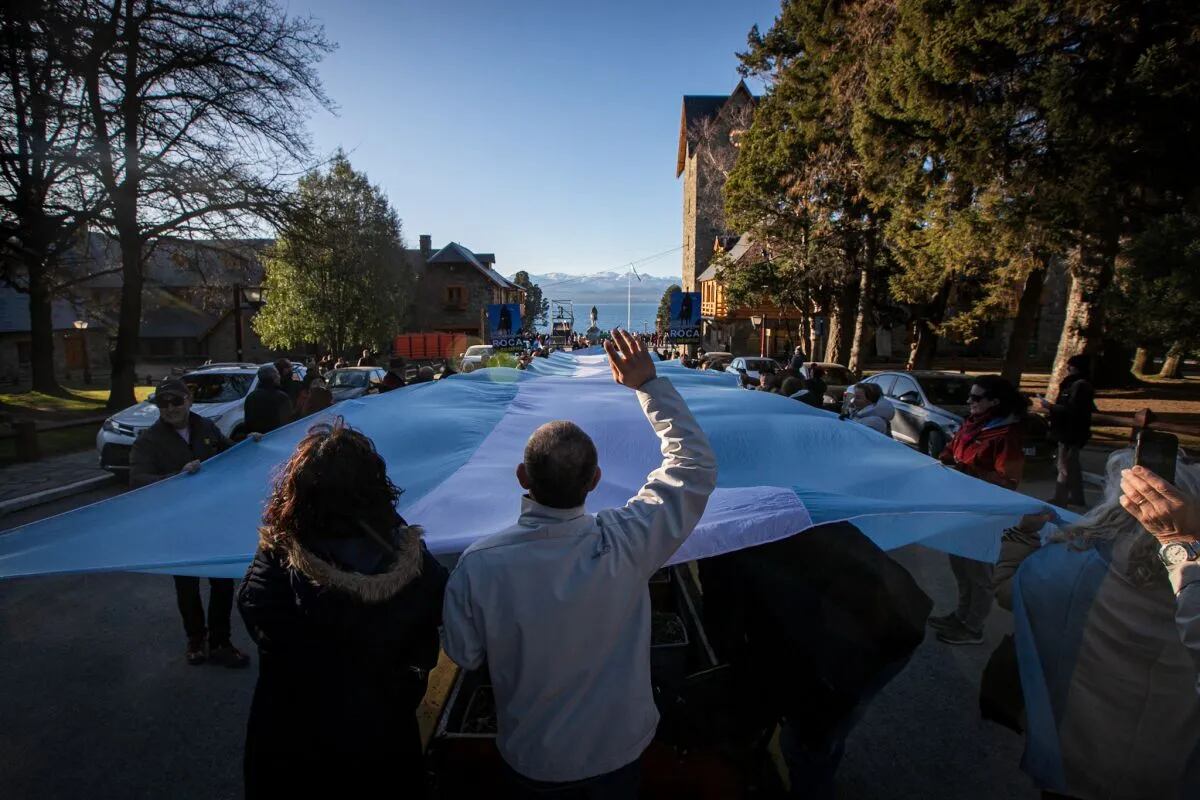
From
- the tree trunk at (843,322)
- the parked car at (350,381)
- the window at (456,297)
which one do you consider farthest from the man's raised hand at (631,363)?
the window at (456,297)

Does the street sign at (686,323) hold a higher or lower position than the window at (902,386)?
higher

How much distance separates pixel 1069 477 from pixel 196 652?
984 centimetres

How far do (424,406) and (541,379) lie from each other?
7.48ft

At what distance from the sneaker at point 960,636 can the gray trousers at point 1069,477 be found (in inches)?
181

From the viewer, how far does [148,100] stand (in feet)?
53.6

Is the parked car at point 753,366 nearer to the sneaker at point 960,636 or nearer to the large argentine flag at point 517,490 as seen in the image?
the sneaker at point 960,636

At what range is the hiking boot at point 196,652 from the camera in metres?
4.59

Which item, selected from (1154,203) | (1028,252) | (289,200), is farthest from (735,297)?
(289,200)

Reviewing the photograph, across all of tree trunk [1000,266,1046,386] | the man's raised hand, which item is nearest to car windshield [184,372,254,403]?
the man's raised hand

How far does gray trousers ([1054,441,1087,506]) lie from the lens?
8250mm

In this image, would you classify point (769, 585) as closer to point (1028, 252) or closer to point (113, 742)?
point (113, 742)

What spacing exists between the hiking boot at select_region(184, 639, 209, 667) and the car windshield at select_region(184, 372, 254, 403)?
787cm

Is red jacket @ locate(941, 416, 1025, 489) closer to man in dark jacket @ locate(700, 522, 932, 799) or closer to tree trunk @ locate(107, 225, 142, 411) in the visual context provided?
man in dark jacket @ locate(700, 522, 932, 799)

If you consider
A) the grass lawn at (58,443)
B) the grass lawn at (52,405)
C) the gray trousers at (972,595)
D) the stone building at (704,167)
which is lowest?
the grass lawn at (58,443)
